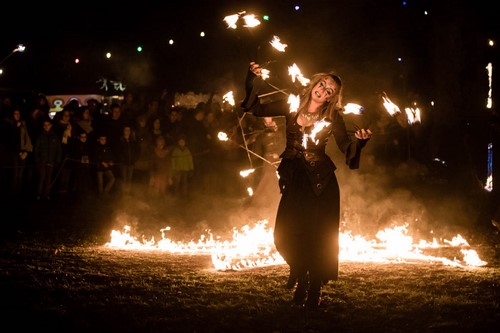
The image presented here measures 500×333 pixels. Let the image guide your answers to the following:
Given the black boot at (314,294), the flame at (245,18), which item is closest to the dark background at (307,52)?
the flame at (245,18)

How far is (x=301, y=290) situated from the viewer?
19.6 ft

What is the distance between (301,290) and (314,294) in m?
0.17

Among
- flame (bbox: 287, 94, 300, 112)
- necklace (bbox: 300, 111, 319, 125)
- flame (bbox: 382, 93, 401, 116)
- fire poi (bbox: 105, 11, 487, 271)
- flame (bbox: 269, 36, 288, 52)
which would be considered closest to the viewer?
flame (bbox: 382, 93, 401, 116)

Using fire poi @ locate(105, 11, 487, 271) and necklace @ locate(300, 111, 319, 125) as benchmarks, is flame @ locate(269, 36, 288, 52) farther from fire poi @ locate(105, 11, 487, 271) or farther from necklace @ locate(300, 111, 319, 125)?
necklace @ locate(300, 111, 319, 125)

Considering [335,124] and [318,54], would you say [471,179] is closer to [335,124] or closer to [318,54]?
[318,54]

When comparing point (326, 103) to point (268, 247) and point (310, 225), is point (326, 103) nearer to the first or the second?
point (310, 225)

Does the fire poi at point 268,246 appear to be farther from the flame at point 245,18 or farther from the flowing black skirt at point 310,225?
the flowing black skirt at point 310,225

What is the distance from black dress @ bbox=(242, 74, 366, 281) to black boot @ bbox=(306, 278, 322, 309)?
0.23 ft

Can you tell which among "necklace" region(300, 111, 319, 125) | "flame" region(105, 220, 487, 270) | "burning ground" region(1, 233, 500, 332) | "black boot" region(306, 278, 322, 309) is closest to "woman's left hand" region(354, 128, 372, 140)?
"necklace" region(300, 111, 319, 125)

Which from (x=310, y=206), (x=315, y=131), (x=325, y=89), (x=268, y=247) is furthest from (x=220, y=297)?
(x=268, y=247)

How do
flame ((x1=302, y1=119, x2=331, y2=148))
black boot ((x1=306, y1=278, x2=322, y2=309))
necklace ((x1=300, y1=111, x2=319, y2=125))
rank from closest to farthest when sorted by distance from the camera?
black boot ((x1=306, y1=278, x2=322, y2=309))
flame ((x1=302, y1=119, x2=331, y2=148))
necklace ((x1=300, y1=111, x2=319, y2=125))

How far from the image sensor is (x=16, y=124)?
12719 mm

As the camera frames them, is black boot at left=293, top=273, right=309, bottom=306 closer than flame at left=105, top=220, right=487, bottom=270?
Yes

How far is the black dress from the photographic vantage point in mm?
5992
